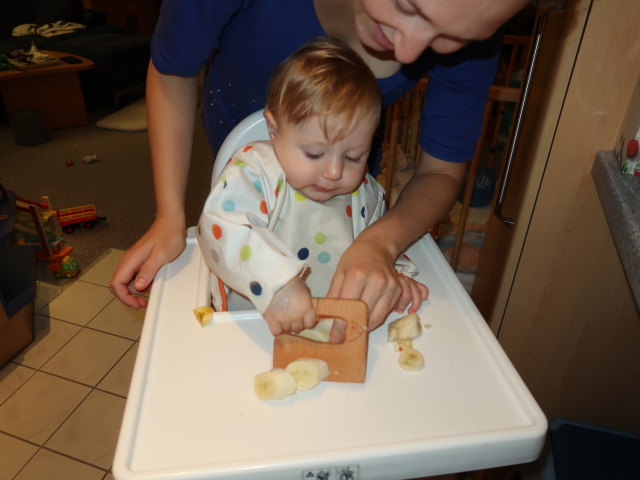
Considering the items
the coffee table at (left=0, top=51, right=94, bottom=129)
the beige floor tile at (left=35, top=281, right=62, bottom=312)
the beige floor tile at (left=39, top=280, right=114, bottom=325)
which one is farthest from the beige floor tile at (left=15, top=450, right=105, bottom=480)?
the coffee table at (left=0, top=51, right=94, bottom=129)

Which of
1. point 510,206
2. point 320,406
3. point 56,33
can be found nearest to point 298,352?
point 320,406

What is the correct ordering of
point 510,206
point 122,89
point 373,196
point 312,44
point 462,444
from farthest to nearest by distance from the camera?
point 122,89 < point 510,206 < point 373,196 < point 312,44 < point 462,444

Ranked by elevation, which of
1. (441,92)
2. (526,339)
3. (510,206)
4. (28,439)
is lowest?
(28,439)

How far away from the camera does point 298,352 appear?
58cm

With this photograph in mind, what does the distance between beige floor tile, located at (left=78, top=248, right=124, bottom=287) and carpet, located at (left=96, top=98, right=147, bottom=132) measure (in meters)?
1.54

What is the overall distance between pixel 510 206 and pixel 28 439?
1501 millimetres

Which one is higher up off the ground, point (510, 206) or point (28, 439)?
point (510, 206)

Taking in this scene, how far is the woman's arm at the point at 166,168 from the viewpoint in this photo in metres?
0.75

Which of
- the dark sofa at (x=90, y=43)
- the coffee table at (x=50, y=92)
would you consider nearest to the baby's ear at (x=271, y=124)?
the coffee table at (x=50, y=92)

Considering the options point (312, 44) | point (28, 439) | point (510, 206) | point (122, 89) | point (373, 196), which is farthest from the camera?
point (122, 89)

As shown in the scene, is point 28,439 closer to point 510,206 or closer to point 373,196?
point 373,196

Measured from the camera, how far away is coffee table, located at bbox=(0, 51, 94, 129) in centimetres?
327

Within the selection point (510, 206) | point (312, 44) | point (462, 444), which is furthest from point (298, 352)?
point (510, 206)

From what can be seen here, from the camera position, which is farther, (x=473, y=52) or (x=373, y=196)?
(x=373, y=196)
